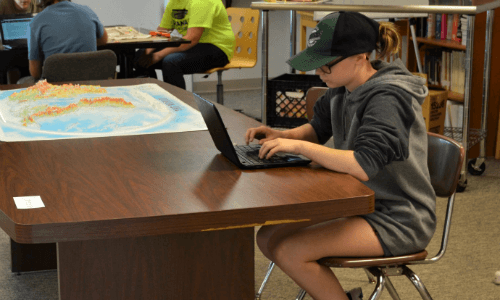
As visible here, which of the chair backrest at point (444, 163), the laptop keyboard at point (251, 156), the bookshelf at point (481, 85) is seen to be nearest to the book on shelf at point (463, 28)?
the bookshelf at point (481, 85)

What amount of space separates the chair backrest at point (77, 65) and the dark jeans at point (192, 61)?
132cm

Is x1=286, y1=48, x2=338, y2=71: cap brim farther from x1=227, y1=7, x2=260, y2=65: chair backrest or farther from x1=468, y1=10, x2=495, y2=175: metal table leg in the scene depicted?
x1=227, y1=7, x2=260, y2=65: chair backrest

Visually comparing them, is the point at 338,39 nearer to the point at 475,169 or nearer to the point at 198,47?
the point at 475,169

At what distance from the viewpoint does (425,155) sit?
1608 mm

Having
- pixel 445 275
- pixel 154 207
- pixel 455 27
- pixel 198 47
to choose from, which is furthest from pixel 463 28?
pixel 154 207

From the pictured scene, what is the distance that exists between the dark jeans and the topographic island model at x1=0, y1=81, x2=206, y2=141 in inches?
86.4

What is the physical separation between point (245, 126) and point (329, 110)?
0.26 m

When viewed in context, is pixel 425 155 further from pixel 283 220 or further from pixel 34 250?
pixel 34 250

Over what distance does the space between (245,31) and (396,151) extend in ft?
12.1

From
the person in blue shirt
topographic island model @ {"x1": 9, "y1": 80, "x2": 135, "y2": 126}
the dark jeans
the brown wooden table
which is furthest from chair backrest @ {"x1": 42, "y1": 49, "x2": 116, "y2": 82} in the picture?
the brown wooden table

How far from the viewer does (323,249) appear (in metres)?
1.51

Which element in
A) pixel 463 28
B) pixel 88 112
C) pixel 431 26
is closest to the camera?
pixel 88 112

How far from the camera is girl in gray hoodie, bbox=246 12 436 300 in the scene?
4.80ft

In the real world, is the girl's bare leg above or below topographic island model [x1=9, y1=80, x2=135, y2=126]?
below
